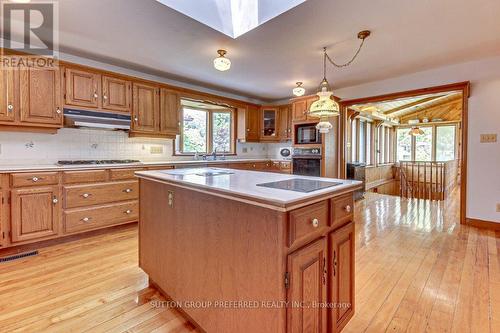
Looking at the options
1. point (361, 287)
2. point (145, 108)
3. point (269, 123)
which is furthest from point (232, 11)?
point (269, 123)

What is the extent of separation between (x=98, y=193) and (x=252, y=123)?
3.41 m

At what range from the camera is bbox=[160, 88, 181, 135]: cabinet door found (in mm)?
3932

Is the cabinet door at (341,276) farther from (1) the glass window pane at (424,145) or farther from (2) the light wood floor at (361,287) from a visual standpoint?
(1) the glass window pane at (424,145)

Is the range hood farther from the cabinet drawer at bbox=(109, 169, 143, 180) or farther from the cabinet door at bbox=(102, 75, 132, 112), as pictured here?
the cabinet drawer at bbox=(109, 169, 143, 180)

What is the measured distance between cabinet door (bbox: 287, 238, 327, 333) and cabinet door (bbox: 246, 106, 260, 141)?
438 centimetres

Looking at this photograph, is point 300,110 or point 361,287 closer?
point 361,287

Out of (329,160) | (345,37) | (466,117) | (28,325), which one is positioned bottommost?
(28,325)

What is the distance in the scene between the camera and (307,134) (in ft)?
15.1

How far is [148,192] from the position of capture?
6.33 ft

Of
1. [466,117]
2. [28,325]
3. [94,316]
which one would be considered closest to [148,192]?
[94,316]

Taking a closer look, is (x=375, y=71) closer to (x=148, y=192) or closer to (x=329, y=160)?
(x=329, y=160)

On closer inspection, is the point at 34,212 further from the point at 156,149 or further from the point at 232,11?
the point at 232,11

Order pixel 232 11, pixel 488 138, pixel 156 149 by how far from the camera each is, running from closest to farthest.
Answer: pixel 232 11 → pixel 488 138 → pixel 156 149

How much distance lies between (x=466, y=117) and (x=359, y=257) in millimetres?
2816
